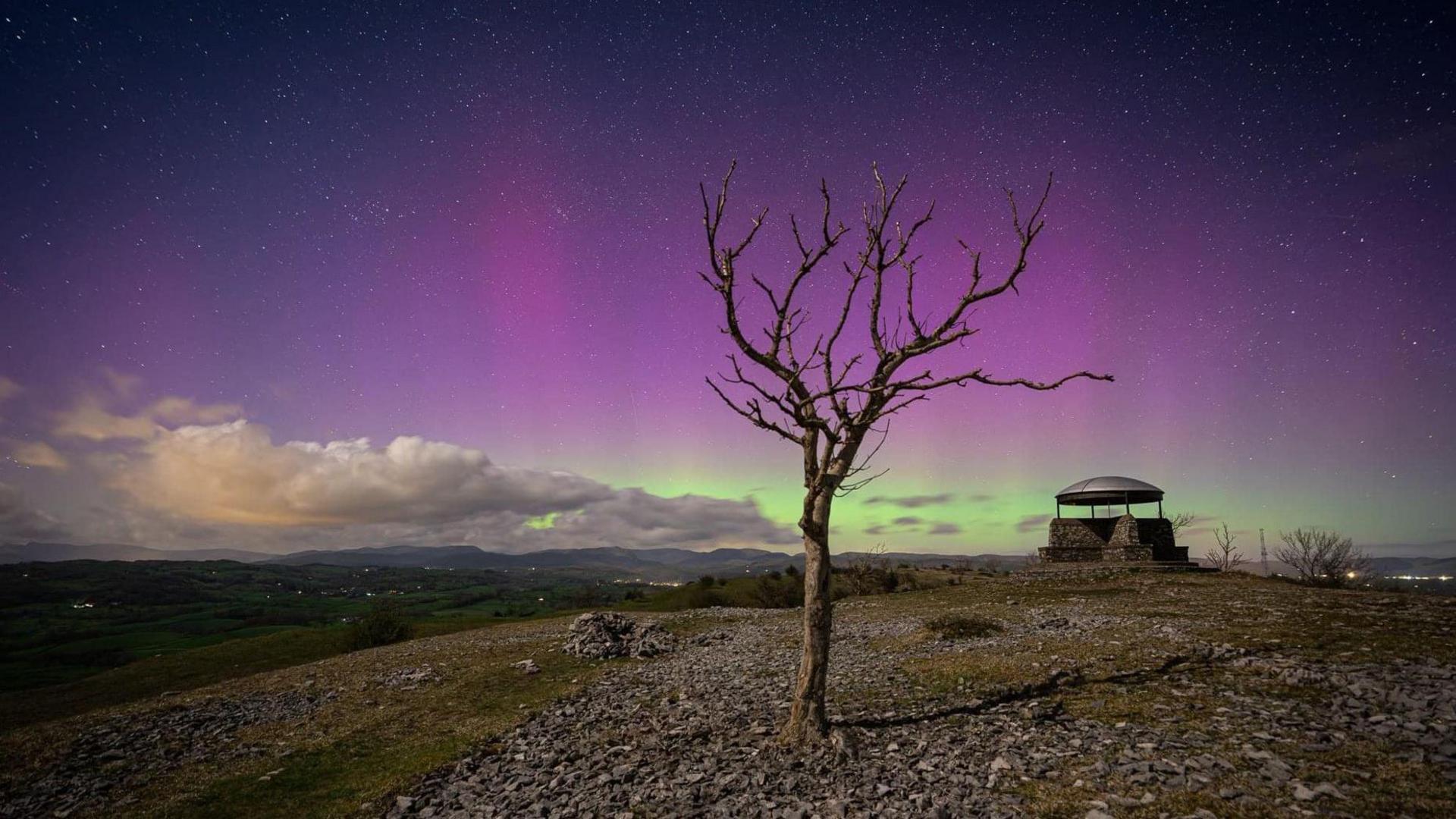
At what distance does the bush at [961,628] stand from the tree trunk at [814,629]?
13939 mm

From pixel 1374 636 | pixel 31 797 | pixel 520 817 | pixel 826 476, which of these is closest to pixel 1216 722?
pixel 826 476

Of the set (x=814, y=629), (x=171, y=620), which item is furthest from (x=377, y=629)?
(x=171, y=620)

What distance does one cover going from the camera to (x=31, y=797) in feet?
44.4

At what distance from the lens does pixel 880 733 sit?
11.9 m

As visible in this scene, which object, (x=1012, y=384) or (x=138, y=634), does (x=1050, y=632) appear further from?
(x=138, y=634)

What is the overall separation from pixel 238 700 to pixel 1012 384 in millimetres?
30345

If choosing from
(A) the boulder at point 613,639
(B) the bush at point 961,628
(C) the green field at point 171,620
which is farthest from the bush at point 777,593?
(B) the bush at point 961,628

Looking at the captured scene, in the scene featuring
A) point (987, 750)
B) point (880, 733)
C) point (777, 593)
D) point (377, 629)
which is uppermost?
point (987, 750)

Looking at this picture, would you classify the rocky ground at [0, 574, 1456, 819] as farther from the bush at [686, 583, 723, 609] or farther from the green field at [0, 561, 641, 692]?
the green field at [0, 561, 641, 692]

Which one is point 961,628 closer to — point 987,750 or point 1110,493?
point 987,750

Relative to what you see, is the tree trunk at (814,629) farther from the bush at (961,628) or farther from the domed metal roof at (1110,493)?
the domed metal roof at (1110,493)

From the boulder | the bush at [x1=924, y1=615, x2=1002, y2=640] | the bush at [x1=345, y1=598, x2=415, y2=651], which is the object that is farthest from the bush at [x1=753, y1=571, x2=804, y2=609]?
the bush at [x1=345, y1=598, x2=415, y2=651]

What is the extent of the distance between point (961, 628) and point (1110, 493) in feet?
134

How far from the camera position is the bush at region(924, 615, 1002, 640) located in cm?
2342
